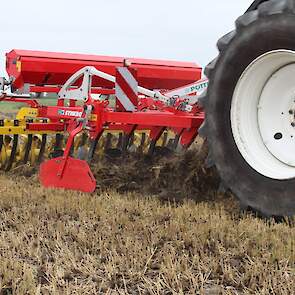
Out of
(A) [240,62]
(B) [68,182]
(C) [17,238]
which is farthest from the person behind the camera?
(B) [68,182]

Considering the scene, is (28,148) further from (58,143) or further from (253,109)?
(253,109)

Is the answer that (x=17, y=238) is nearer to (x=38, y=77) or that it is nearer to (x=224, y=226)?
(x=224, y=226)

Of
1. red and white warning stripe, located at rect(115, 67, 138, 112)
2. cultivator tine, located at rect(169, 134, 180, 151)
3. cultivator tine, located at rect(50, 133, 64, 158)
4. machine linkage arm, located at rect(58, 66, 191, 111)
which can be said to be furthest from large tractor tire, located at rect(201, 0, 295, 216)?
cultivator tine, located at rect(50, 133, 64, 158)

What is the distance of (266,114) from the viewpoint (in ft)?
11.7

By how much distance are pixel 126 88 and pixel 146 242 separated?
2.40 metres

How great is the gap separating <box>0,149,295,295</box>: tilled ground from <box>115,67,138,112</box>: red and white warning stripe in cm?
76

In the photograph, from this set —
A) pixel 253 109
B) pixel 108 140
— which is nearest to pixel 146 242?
pixel 253 109

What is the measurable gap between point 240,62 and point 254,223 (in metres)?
1.00

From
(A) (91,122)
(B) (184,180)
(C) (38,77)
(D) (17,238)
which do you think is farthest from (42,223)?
(C) (38,77)

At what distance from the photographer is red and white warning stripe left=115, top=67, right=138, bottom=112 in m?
4.96

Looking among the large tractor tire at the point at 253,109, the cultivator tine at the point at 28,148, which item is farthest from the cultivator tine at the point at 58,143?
the large tractor tire at the point at 253,109

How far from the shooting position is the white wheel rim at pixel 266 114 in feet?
11.1

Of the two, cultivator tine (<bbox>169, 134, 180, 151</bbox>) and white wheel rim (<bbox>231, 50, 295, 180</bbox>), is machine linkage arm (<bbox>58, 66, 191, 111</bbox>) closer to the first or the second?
cultivator tine (<bbox>169, 134, 180, 151</bbox>)

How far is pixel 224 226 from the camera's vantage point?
315 cm
